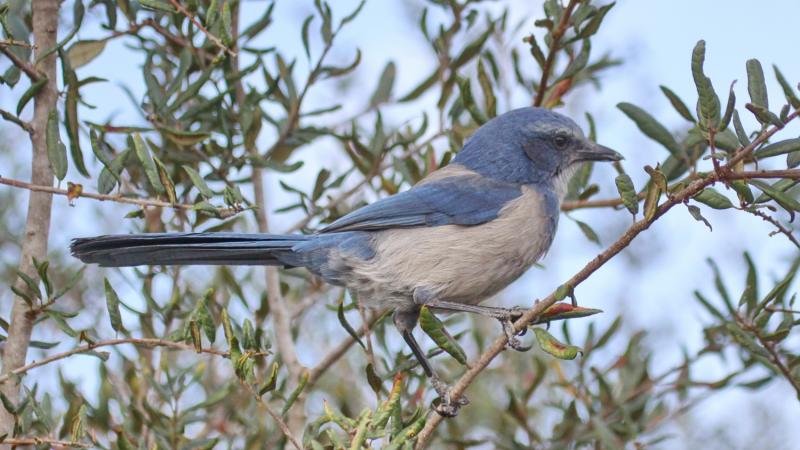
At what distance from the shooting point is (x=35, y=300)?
109 inches

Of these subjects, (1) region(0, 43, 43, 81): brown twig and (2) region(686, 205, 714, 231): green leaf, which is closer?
(2) region(686, 205, 714, 231): green leaf

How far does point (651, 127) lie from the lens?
3.22 meters

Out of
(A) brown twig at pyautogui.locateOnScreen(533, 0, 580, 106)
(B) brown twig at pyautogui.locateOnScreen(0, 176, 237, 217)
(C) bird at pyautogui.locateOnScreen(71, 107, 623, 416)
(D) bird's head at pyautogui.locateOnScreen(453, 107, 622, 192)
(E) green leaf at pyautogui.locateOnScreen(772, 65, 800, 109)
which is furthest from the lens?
(D) bird's head at pyautogui.locateOnScreen(453, 107, 622, 192)

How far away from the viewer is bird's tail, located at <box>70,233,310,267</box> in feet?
10.5

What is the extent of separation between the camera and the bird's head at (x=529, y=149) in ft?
13.6

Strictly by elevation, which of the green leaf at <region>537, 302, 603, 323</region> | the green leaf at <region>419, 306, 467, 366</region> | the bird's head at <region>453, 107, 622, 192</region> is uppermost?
the bird's head at <region>453, 107, 622, 192</region>

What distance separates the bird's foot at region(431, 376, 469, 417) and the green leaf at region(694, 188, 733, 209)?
842mm

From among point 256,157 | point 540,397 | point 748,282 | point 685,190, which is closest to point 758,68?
point 685,190

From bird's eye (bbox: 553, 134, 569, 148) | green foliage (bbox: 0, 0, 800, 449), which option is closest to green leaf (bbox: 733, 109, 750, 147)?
green foliage (bbox: 0, 0, 800, 449)

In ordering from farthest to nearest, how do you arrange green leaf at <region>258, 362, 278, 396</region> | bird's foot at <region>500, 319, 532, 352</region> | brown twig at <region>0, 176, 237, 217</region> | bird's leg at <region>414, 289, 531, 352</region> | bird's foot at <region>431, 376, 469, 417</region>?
1. bird's leg at <region>414, 289, 531, 352</region>
2. bird's foot at <region>431, 376, 469, 417</region>
3. bird's foot at <region>500, 319, 532, 352</region>
4. brown twig at <region>0, 176, 237, 217</region>
5. green leaf at <region>258, 362, 278, 396</region>

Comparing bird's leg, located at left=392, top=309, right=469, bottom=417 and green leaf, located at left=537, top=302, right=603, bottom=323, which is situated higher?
bird's leg, located at left=392, top=309, right=469, bottom=417

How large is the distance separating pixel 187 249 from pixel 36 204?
670 millimetres

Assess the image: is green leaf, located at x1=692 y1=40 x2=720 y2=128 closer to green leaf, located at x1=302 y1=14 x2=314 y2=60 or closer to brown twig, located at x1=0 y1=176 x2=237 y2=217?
brown twig, located at x1=0 y1=176 x2=237 y2=217

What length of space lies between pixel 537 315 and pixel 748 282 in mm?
948
